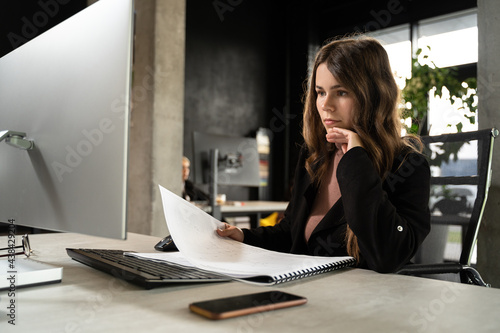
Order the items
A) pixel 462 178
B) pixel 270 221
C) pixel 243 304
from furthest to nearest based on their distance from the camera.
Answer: pixel 270 221
pixel 462 178
pixel 243 304

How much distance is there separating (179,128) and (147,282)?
3118mm

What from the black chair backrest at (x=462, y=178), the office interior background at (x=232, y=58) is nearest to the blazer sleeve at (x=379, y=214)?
the black chair backrest at (x=462, y=178)

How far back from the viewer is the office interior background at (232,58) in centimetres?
352

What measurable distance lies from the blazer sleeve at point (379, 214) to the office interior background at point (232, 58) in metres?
1.54

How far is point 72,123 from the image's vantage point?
0.74 metres

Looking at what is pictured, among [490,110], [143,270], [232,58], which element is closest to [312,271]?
[143,270]

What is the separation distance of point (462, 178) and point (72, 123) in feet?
4.01

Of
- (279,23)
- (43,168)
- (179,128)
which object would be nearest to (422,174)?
(43,168)

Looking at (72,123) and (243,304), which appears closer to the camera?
(243,304)

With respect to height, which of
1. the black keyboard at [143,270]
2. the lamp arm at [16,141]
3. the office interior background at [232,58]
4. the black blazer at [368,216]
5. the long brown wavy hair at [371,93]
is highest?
the office interior background at [232,58]

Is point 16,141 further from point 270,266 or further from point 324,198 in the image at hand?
point 324,198

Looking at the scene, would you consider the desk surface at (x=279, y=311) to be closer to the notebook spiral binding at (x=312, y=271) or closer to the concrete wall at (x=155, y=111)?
the notebook spiral binding at (x=312, y=271)

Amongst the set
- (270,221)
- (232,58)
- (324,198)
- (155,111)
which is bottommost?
(270,221)

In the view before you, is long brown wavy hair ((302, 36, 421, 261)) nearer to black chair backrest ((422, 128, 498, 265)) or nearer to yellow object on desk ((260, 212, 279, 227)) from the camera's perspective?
black chair backrest ((422, 128, 498, 265))
